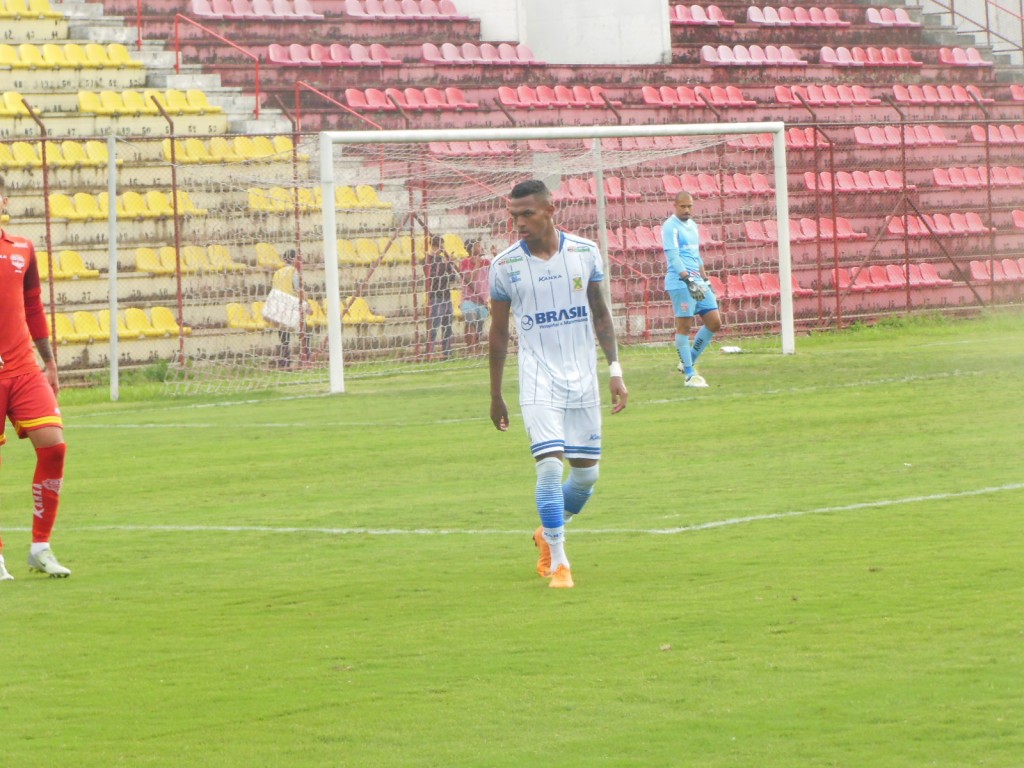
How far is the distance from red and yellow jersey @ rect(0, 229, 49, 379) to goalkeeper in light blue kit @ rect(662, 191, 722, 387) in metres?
11.3

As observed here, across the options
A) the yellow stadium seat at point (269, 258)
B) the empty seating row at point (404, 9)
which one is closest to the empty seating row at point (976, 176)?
the empty seating row at point (404, 9)

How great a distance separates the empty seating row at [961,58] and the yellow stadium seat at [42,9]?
62.7 feet

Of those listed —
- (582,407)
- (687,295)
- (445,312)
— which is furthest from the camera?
(445,312)

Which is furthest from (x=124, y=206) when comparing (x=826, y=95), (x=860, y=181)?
(x=826, y=95)

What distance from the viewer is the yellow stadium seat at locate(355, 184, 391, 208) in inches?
991

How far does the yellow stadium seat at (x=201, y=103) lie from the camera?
27688 millimetres

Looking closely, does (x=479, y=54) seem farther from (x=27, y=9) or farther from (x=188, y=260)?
(x=188, y=260)

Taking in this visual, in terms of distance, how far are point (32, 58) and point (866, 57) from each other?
702 inches

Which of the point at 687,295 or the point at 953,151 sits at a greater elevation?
the point at 953,151

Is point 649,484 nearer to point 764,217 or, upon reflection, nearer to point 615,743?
A: point 615,743

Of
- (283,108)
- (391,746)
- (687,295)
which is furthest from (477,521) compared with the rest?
(283,108)

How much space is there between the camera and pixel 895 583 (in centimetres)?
872

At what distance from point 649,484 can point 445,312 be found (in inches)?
473

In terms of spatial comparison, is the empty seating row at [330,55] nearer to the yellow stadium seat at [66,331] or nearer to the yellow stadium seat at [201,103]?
the yellow stadium seat at [201,103]
